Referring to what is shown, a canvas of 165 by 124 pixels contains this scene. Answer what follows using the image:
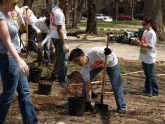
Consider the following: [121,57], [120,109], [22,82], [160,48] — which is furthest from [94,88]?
[160,48]

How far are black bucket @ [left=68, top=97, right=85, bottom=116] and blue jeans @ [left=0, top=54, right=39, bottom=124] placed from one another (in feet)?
3.72

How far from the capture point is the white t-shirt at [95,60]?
6.89 metres

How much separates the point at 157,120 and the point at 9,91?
2.56 meters

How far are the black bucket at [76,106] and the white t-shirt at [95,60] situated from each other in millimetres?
336

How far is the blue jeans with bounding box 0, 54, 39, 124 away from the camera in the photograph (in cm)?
534

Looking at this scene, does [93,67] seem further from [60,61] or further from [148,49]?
[60,61]

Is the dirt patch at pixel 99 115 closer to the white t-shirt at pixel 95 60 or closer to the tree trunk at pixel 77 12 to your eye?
the white t-shirt at pixel 95 60

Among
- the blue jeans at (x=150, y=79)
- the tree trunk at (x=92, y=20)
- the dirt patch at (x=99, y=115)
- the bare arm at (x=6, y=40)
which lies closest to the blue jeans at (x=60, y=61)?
the dirt patch at (x=99, y=115)

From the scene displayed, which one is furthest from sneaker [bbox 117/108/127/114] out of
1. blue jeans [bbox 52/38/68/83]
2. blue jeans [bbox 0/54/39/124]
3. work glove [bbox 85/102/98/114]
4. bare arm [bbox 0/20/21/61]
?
bare arm [bbox 0/20/21/61]

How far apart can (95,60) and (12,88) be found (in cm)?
193

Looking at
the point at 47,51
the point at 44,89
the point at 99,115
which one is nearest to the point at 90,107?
the point at 99,115

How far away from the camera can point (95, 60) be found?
23.2ft

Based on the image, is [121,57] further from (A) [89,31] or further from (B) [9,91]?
(A) [89,31]

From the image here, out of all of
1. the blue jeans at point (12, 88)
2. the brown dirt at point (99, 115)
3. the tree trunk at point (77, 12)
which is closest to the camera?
the blue jeans at point (12, 88)
